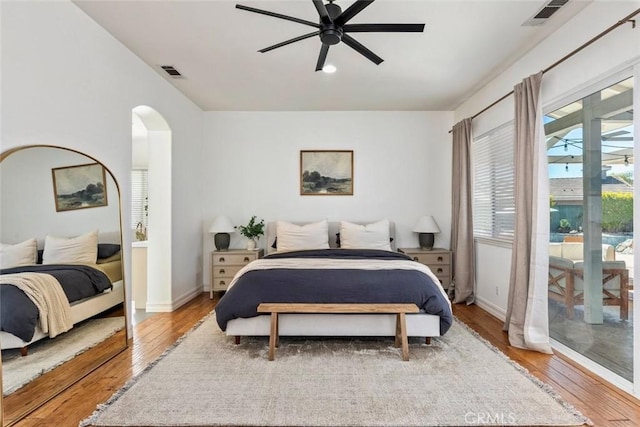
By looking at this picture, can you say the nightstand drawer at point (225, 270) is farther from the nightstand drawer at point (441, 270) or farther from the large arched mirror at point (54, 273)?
the nightstand drawer at point (441, 270)

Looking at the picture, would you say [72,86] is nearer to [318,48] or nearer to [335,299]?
[318,48]

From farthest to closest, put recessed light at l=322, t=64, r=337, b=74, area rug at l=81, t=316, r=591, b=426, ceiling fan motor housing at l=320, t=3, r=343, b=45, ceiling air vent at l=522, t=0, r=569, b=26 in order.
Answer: recessed light at l=322, t=64, r=337, b=74 < ceiling air vent at l=522, t=0, r=569, b=26 < ceiling fan motor housing at l=320, t=3, r=343, b=45 < area rug at l=81, t=316, r=591, b=426

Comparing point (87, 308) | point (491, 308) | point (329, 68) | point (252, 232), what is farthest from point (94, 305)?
point (491, 308)

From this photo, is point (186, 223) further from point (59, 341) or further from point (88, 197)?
point (59, 341)

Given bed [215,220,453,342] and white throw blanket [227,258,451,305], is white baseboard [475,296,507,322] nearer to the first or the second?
white throw blanket [227,258,451,305]

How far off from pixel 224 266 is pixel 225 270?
55 millimetres

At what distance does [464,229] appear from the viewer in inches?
172

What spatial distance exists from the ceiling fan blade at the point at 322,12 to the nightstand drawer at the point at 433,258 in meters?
3.23

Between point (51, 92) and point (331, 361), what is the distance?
2.69 meters

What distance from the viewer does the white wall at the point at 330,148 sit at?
5.08 meters

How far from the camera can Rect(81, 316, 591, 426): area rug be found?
6.23ft

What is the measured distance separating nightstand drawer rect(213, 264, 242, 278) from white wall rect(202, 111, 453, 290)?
544mm

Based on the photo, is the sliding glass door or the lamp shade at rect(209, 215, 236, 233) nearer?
the sliding glass door

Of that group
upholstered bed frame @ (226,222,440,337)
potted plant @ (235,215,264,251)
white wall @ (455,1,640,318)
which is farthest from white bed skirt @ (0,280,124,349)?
white wall @ (455,1,640,318)
